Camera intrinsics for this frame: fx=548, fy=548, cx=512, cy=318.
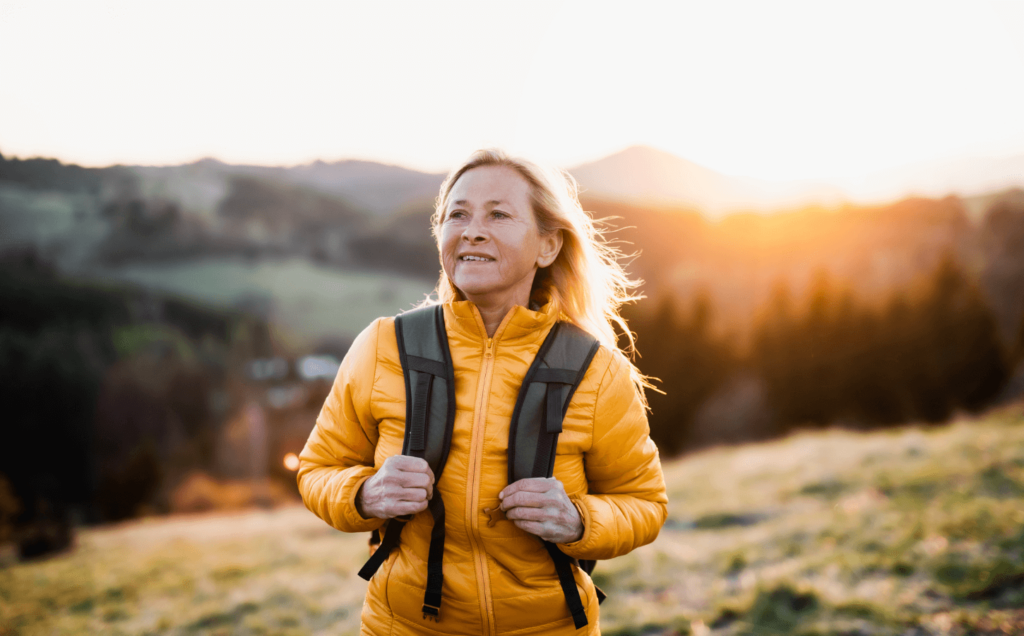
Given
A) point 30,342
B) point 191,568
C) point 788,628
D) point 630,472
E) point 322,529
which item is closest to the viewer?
point 630,472

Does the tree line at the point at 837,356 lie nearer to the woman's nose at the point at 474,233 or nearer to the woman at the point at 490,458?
the woman at the point at 490,458

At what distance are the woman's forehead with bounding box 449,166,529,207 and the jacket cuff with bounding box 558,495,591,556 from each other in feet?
3.26

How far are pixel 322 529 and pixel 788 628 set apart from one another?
32.5 feet

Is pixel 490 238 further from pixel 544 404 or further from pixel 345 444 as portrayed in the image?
pixel 345 444

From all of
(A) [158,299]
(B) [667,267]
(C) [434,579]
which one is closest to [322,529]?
(C) [434,579]

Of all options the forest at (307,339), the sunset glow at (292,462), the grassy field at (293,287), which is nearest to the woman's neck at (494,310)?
the sunset glow at (292,462)

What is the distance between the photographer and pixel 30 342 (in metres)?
59.0

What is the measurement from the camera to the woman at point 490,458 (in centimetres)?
170

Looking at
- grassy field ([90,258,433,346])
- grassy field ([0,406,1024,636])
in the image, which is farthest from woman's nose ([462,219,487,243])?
grassy field ([90,258,433,346])

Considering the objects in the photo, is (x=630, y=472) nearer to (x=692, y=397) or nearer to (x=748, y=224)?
(x=692, y=397)

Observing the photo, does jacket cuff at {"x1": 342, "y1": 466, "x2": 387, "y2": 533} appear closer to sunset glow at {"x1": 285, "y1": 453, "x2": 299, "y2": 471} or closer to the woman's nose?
sunset glow at {"x1": 285, "y1": 453, "x2": 299, "y2": 471}

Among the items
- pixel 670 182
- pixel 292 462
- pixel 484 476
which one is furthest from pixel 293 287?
pixel 484 476

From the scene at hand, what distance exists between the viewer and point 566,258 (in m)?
2.17

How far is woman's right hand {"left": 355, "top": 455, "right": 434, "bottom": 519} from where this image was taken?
1.56 m
